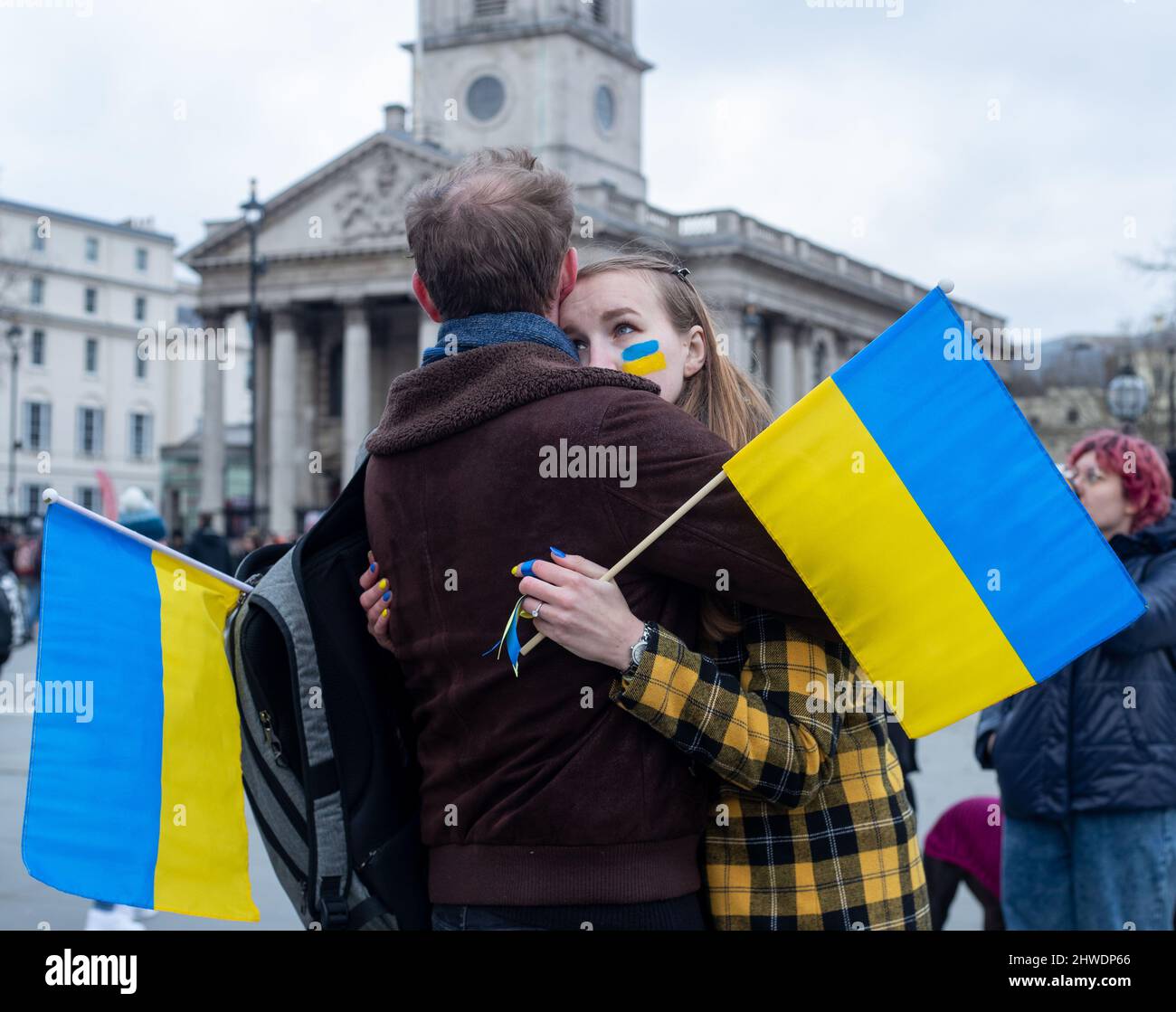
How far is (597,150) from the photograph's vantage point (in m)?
56.2

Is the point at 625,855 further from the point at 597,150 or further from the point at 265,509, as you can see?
the point at 597,150

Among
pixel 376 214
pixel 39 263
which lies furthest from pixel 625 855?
pixel 39 263

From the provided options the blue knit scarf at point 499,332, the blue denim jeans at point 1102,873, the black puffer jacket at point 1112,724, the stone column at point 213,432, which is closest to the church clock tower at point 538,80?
the stone column at point 213,432

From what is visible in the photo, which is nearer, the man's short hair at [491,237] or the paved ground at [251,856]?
the man's short hair at [491,237]

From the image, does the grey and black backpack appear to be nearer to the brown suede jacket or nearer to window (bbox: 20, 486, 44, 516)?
the brown suede jacket

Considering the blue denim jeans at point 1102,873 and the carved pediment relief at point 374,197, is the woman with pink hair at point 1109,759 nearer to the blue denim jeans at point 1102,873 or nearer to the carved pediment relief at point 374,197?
the blue denim jeans at point 1102,873

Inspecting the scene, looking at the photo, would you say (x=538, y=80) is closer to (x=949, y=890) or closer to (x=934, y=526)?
(x=949, y=890)

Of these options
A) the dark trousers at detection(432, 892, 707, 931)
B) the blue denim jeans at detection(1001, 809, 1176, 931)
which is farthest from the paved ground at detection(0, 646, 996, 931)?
the dark trousers at detection(432, 892, 707, 931)

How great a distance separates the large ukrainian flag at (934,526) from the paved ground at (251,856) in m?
4.38

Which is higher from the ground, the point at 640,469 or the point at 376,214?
the point at 376,214

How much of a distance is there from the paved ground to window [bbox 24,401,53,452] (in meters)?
61.8

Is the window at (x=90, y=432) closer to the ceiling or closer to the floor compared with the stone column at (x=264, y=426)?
closer to the ceiling

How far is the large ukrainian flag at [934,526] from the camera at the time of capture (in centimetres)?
227
